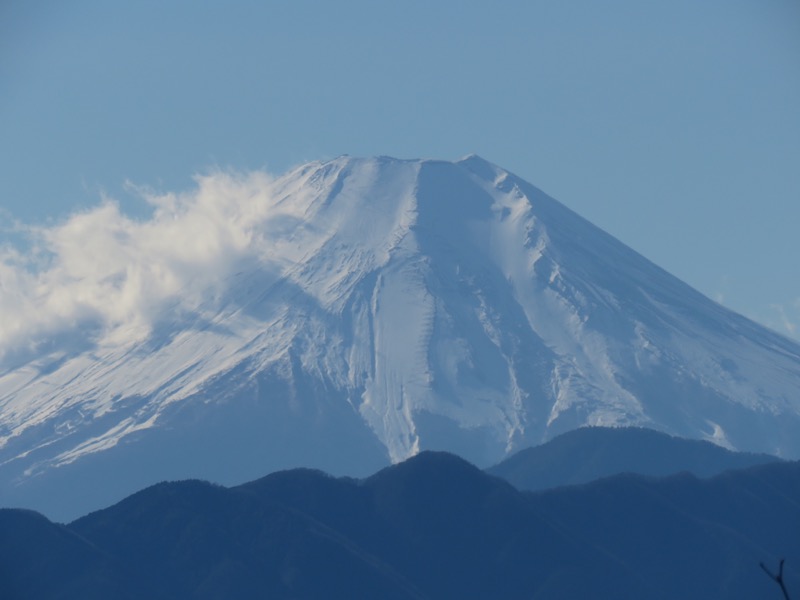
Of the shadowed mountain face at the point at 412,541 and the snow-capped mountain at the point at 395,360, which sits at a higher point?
the snow-capped mountain at the point at 395,360

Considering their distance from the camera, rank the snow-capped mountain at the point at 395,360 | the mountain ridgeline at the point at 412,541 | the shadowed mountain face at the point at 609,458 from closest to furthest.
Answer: the mountain ridgeline at the point at 412,541 → the shadowed mountain face at the point at 609,458 → the snow-capped mountain at the point at 395,360

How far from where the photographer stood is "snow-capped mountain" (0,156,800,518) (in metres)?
102

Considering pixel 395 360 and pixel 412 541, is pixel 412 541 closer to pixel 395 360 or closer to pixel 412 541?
pixel 412 541

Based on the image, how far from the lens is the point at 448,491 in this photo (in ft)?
222

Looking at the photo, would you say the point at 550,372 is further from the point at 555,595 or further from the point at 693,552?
the point at 555,595

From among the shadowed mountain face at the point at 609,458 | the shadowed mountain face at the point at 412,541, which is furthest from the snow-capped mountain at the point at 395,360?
the shadowed mountain face at the point at 412,541

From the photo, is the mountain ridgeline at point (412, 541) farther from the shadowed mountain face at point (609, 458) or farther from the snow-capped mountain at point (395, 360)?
the snow-capped mountain at point (395, 360)

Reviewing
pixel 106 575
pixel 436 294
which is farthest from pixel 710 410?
pixel 106 575

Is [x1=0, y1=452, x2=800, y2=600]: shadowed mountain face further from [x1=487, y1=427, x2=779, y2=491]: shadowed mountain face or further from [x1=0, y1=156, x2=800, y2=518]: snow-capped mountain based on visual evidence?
[x1=0, y1=156, x2=800, y2=518]: snow-capped mountain

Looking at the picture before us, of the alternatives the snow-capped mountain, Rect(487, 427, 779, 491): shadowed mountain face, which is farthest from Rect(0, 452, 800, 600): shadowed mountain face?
the snow-capped mountain

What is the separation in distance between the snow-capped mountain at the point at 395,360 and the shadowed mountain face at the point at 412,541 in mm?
28736

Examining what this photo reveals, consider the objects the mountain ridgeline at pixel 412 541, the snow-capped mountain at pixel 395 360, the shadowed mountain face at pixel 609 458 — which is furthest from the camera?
the snow-capped mountain at pixel 395 360

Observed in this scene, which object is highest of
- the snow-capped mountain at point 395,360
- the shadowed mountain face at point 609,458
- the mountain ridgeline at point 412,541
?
the snow-capped mountain at point 395,360

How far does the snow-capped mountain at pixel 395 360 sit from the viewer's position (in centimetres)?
10250
